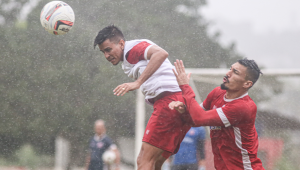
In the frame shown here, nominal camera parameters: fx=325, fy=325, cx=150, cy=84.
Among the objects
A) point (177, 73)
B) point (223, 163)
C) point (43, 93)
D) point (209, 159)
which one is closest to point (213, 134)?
point (223, 163)

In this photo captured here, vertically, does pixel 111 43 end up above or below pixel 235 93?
above

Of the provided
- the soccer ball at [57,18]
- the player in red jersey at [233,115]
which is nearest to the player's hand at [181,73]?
the player in red jersey at [233,115]

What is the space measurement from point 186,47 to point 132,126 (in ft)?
11.9

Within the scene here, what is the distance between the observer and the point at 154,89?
3.04 metres

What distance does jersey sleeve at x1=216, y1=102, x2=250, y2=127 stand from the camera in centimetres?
275

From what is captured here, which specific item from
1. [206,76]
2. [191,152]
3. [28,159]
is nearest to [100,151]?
[191,152]

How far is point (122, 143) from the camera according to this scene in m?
12.8

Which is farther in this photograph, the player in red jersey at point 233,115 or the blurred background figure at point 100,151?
the blurred background figure at point 100,151

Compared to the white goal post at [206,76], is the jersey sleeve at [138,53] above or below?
above

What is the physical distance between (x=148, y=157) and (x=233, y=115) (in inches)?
33.1

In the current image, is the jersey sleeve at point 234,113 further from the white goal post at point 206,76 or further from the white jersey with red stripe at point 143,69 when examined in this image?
the white goal post at point 206,76

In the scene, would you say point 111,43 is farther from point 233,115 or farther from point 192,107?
point 233,115

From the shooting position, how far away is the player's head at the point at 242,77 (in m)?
2.83

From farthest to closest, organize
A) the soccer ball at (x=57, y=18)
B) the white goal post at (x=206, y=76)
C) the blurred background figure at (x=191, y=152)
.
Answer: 1. the white goal post at (x=206, y=76)
2. the blurred background figure at (x=191, y=152)
3. the soccer ball at (x=57, y=18)
